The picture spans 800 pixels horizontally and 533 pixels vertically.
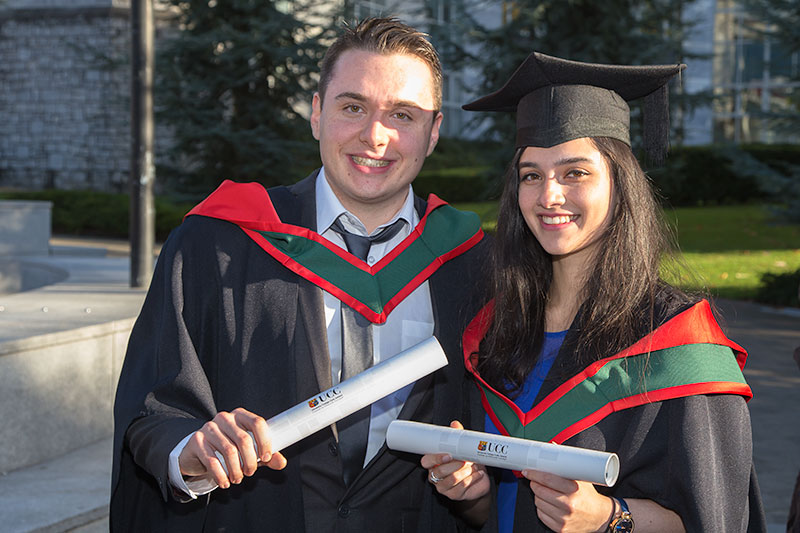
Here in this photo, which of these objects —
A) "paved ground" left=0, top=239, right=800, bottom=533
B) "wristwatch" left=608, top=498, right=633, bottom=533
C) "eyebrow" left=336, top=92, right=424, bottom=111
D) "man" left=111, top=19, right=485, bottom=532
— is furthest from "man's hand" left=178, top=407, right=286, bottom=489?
"paved ground" left=0, top=239, right=800, bottom=533

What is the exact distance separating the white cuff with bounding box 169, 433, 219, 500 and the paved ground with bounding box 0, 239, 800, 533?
53.7 inches

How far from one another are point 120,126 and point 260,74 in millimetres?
8235

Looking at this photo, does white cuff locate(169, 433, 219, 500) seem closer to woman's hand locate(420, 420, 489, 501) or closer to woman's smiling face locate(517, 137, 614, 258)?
woman's hand locate(420, 420, 489, 501)

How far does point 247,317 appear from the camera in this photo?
2447 mm

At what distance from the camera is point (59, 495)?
4270mm

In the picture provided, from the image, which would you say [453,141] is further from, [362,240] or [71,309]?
[362,240]

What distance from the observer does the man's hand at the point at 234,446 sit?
6.23ft

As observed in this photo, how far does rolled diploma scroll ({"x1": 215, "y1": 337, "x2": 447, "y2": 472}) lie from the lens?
1916 mm

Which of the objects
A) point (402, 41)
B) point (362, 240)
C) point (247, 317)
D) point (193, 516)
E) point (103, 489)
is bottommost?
point (103, 489)

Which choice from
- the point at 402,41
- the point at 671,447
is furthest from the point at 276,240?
the point at 671,447

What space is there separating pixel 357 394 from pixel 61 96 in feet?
74.0

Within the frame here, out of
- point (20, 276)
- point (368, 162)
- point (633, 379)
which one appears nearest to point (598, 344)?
point (633, 379)

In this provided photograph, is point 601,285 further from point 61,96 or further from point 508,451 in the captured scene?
point 61,96

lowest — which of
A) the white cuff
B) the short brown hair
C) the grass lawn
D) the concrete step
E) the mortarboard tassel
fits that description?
the concrete step
